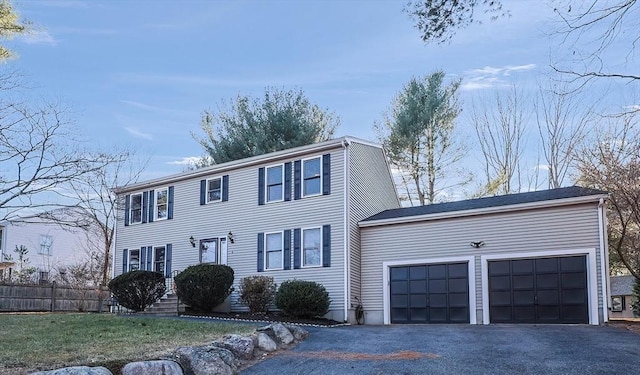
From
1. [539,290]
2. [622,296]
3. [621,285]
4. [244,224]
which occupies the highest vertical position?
[244,224]

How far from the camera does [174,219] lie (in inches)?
852

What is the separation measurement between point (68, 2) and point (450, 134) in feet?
62.8

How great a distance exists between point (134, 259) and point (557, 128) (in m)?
18.6

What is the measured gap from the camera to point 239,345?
10016 mm

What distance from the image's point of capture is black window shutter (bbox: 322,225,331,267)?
17.6 metres

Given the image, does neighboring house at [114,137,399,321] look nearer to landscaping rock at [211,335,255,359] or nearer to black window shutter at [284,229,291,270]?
black window shutter at [284,229,291,270]

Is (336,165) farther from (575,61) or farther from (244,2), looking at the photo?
(575,61)

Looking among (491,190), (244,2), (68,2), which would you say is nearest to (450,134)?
(491,190)

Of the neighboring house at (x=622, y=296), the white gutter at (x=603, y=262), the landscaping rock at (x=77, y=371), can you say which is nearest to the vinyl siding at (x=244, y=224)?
the white gutter at (x=603, y=262)

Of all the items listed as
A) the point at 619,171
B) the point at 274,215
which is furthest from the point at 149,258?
the point at 619,171

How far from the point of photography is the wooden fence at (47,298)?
20922 millimetres

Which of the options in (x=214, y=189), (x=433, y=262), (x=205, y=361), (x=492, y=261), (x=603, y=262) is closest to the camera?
(x=205, y=361)

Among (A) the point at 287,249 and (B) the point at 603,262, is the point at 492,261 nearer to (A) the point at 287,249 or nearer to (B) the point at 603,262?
(B) the point at 603,262

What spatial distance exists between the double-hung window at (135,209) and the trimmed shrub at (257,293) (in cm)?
694
